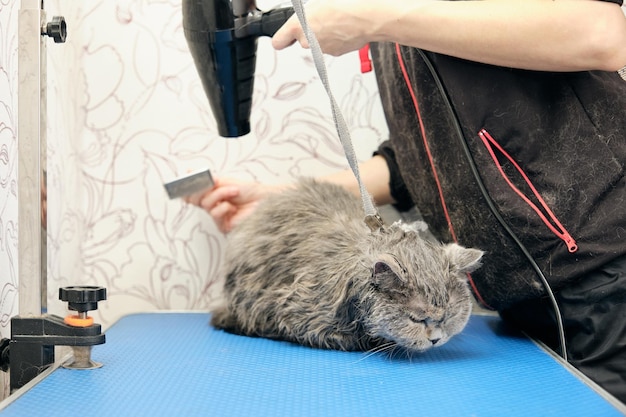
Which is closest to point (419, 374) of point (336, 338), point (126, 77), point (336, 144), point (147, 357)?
point (336, 338)

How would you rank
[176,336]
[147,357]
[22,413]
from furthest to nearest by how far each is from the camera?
[176,336] < [147,357] < [22,413]

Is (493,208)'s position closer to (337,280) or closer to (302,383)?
(337,280)

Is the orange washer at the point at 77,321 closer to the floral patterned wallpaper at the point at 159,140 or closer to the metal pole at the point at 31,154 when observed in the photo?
the metal pole at the point at 31,154

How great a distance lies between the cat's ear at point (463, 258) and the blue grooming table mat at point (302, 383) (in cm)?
17

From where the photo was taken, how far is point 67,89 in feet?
5.55

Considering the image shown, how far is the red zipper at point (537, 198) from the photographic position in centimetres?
119

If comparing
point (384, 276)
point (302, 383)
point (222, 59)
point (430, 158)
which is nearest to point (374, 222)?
point (384, 276)

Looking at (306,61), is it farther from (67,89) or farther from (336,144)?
(67,89)

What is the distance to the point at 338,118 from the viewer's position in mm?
1129

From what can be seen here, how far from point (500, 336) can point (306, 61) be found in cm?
87

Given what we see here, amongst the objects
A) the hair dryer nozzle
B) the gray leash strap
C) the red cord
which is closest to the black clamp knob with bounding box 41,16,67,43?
the hair dryer nozzle

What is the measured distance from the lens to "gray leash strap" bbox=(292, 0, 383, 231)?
105cm

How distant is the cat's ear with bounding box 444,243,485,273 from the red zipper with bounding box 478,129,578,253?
133mm

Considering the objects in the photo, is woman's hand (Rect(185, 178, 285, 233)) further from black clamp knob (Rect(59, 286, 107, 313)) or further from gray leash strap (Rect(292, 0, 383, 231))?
black clamp knob (Rect(59, 286, 107, 313))
